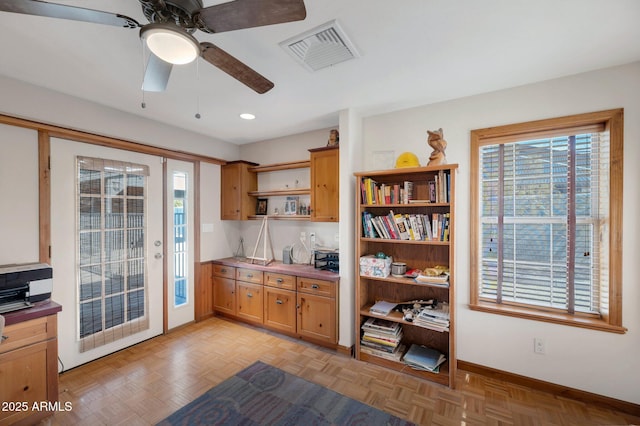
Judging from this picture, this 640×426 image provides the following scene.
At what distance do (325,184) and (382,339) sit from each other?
1.69 meters

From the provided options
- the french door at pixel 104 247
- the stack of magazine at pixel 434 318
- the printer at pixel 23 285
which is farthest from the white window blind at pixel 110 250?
the stack of magazine at pixel 434 318

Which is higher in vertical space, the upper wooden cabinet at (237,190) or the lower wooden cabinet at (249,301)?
the upper wooden cabinet at (237,190)

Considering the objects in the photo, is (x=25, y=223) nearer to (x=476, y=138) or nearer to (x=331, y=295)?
(x=331, y=295)

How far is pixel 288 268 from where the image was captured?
10.6 feet

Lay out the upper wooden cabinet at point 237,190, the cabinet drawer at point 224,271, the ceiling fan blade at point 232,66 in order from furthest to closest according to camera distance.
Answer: the upper wooden cabinet at point 237,190, the cabinet drawer at point 224,271, the ceiling fan blade at point 232,66

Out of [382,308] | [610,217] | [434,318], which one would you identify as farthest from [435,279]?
[610,217]

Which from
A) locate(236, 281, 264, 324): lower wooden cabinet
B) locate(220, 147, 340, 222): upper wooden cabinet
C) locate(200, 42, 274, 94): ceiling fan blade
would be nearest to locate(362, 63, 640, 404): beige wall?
locate(220, 147, 340, 222): upper wooden cabinet

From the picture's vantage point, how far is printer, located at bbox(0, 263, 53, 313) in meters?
1.88

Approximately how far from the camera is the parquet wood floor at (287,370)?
75.5 inches

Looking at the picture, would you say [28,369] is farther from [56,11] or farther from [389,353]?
[389,353]

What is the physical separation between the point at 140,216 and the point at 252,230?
147cm

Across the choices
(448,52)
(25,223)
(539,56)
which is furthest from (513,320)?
(25,223)

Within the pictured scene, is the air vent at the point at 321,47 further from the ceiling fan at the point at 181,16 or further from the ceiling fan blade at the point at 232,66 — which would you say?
the ceiling fan at the point at 181,16

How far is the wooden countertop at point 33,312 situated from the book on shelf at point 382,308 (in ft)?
8.40
